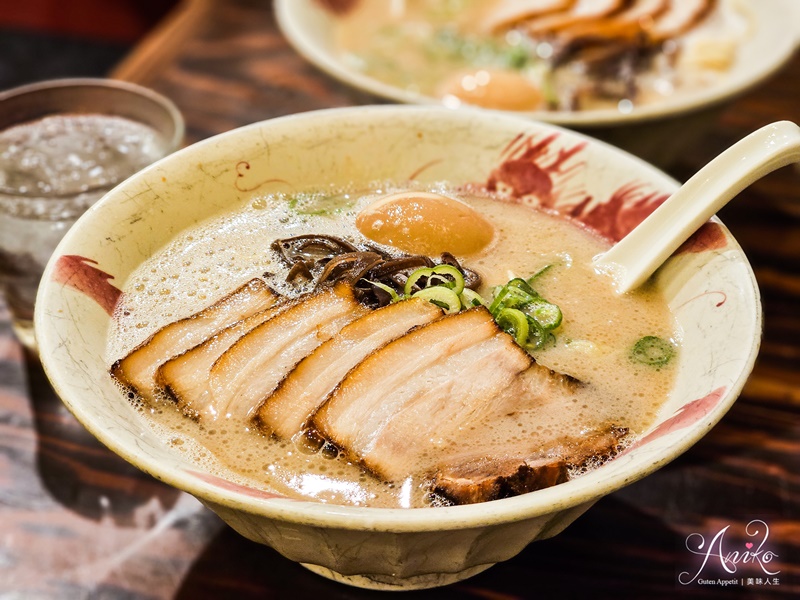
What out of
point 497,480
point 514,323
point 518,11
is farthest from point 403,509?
point 518,11

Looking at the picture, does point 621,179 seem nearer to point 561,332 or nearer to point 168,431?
point 561,332

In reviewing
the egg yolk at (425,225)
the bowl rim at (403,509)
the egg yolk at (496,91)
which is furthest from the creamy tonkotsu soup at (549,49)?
the bowl rim at (403,509)

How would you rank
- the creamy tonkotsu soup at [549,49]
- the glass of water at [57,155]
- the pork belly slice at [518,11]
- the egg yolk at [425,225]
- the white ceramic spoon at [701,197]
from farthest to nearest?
the pork belly slice at [518,11]
the creamy tonkotsu soup at [549,49]
the glass of water at [57,155]
the egg yolk at [425,225]
the white ceramic spoon at [701,197]

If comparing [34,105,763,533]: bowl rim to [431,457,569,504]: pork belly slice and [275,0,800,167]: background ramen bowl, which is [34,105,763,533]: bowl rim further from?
[275,0,800,167]: background ramen bowl

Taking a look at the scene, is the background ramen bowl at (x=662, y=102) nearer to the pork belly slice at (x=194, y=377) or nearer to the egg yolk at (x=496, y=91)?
the egg yolk at (x=496, y=91)

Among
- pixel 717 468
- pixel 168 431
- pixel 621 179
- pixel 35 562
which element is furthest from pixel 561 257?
pixel 35 562
